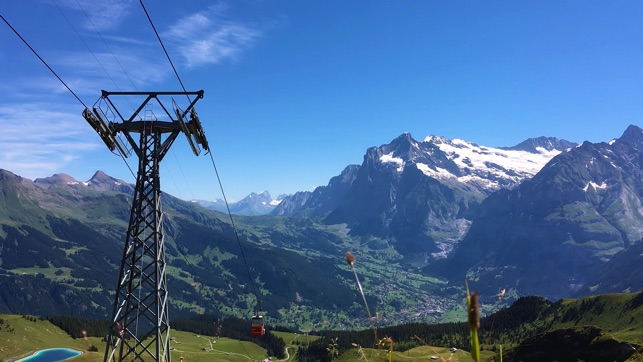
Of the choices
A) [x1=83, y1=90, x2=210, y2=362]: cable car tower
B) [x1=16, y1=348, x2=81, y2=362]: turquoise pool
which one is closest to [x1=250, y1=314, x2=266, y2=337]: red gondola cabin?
[x1=83, y1=90, x2=210, y2=362]: cable car tower

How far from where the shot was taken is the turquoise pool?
542ft

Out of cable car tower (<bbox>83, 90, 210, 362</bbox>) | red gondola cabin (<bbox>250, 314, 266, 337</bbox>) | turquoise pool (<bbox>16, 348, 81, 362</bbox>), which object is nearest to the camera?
cable car tower (<bbox>83, 90, 210, 362</bbox>)

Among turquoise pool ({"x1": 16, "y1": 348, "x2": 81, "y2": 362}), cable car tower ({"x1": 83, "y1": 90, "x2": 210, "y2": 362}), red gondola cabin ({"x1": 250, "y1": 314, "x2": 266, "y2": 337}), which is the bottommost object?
turquoise pool ({"x1": 16, "y1": 348, "x2": 81, "y2": 362})

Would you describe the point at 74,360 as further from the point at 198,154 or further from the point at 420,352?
the point at 198,154

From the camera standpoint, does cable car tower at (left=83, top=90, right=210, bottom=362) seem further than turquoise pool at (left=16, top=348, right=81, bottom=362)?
Result: No

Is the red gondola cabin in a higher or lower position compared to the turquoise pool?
higher

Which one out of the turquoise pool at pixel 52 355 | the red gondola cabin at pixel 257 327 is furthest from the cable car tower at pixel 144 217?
the turquoise pool at pixel 52 355

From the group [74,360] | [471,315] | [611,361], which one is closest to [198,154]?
[471,315]

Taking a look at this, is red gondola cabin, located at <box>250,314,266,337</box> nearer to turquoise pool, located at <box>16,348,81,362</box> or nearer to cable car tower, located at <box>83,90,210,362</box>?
cable car tower, located at <box>83,90,210,362</box>

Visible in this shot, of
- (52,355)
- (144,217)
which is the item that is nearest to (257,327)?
(144,217)

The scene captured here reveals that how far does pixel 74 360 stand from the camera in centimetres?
A: 15500

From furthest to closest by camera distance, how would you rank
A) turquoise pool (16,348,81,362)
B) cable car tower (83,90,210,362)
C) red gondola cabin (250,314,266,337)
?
turquoise pool (16,348,81,362), red gondola cabin (250,314,266,337), cable car tower (83,90,210,362)

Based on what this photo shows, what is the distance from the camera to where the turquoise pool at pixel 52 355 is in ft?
542

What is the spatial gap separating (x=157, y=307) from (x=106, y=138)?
366 inches
